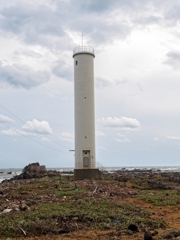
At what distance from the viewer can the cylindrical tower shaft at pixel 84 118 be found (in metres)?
26.1

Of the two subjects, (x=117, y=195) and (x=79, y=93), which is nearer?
(x=117, y=195)

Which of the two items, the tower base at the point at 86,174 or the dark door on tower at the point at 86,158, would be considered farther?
the dark door on tower at the point at 86,158

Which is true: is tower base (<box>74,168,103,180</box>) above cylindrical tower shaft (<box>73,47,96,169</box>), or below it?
below

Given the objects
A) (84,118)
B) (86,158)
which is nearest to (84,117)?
(84,118)

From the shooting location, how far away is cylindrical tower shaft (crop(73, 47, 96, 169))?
26125mm

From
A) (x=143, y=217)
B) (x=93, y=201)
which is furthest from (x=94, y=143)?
(x=143, y=217)

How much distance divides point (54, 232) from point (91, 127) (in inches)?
753

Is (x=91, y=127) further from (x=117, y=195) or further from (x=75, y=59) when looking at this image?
(x=117, y=195)

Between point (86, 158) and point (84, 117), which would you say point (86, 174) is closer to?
point (86, 158)

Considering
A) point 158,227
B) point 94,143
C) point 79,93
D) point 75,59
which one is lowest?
point 158,227

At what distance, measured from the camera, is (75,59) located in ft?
90.9

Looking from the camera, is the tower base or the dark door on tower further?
the dark door on tower

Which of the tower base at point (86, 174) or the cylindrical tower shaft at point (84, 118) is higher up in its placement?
the cylindrical tower shaft at point (84, 118)

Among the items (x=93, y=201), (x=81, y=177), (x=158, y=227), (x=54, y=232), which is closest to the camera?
(x=54, y=232)
